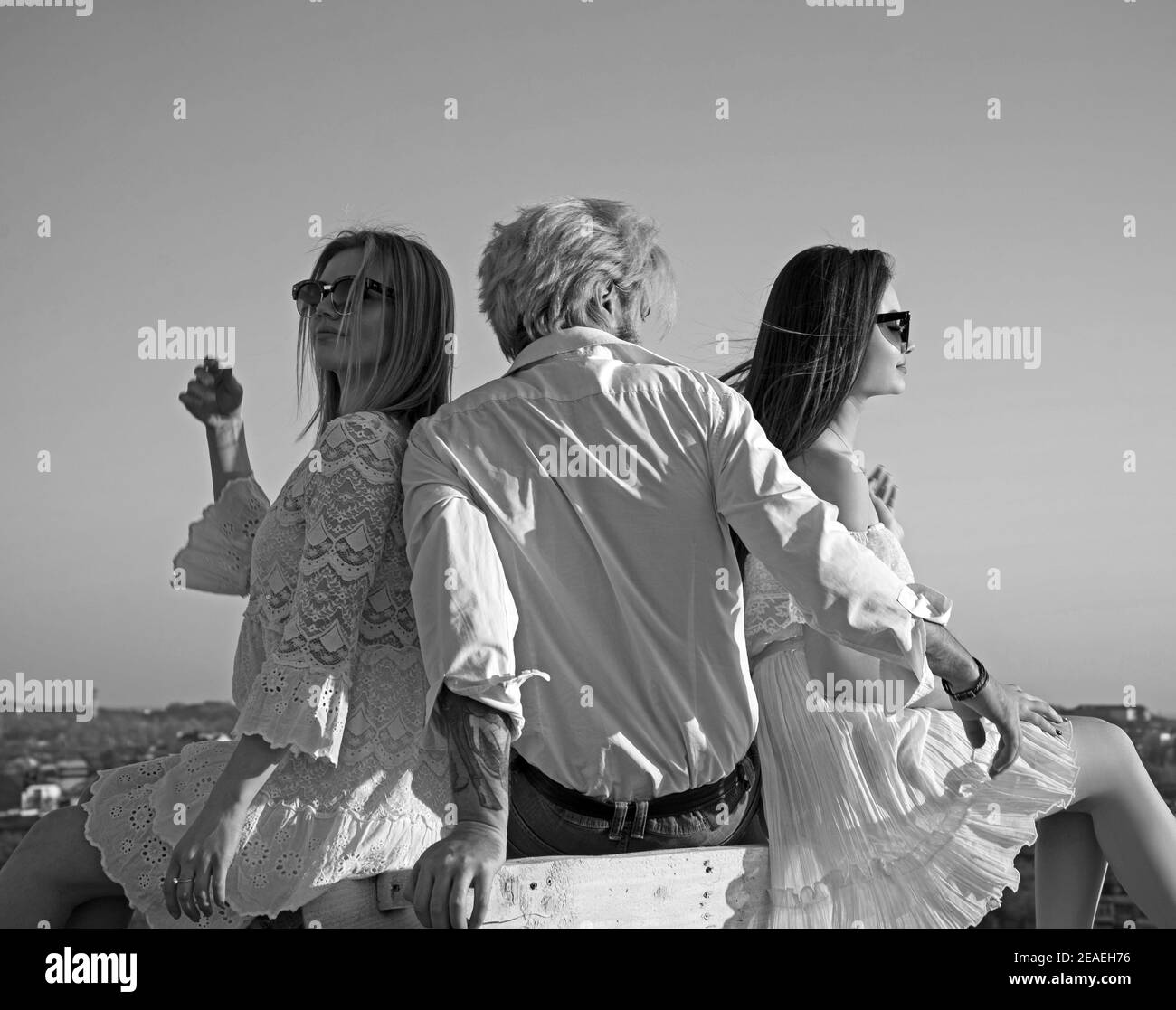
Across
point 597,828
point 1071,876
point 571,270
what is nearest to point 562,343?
point 571,270

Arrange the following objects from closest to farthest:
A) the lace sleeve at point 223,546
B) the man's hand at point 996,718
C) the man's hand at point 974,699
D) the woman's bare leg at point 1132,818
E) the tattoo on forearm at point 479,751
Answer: the tattoo on forearm at point 479,751, the man's hand at point 974,699, the man's hand at point 996,718, the woman's bare leg at point 1132,818, the lace sleeve at point 223,546

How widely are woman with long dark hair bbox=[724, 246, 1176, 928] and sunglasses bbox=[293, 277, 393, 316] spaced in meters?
0.93

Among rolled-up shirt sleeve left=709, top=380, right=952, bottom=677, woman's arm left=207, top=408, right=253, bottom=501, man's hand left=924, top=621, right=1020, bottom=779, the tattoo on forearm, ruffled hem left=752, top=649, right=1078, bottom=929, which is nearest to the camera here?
the tattoo on forearm

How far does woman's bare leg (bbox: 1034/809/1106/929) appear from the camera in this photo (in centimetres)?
291

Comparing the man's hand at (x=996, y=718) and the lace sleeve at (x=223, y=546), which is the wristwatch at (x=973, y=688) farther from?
the lace sleeve at (x=223, y=546)

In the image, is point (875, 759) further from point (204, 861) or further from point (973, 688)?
point (204, 861)

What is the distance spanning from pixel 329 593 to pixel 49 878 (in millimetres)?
715

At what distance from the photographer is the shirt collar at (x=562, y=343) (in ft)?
7.43

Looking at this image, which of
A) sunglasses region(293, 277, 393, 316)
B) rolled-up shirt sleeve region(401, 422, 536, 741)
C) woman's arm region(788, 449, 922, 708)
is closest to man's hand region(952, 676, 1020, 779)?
woman's arm region(788, 449, 922, 708)

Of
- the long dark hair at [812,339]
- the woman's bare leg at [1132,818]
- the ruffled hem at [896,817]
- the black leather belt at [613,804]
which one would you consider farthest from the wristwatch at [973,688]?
the long dark hair at [812,339]

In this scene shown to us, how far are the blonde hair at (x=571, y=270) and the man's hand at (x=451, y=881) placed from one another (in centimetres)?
97

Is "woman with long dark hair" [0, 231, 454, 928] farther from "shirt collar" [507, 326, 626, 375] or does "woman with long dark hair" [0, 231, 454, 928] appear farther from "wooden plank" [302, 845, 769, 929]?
"shirt collar" [507, 326, 626, 375]

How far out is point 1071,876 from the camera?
2.92 metres
